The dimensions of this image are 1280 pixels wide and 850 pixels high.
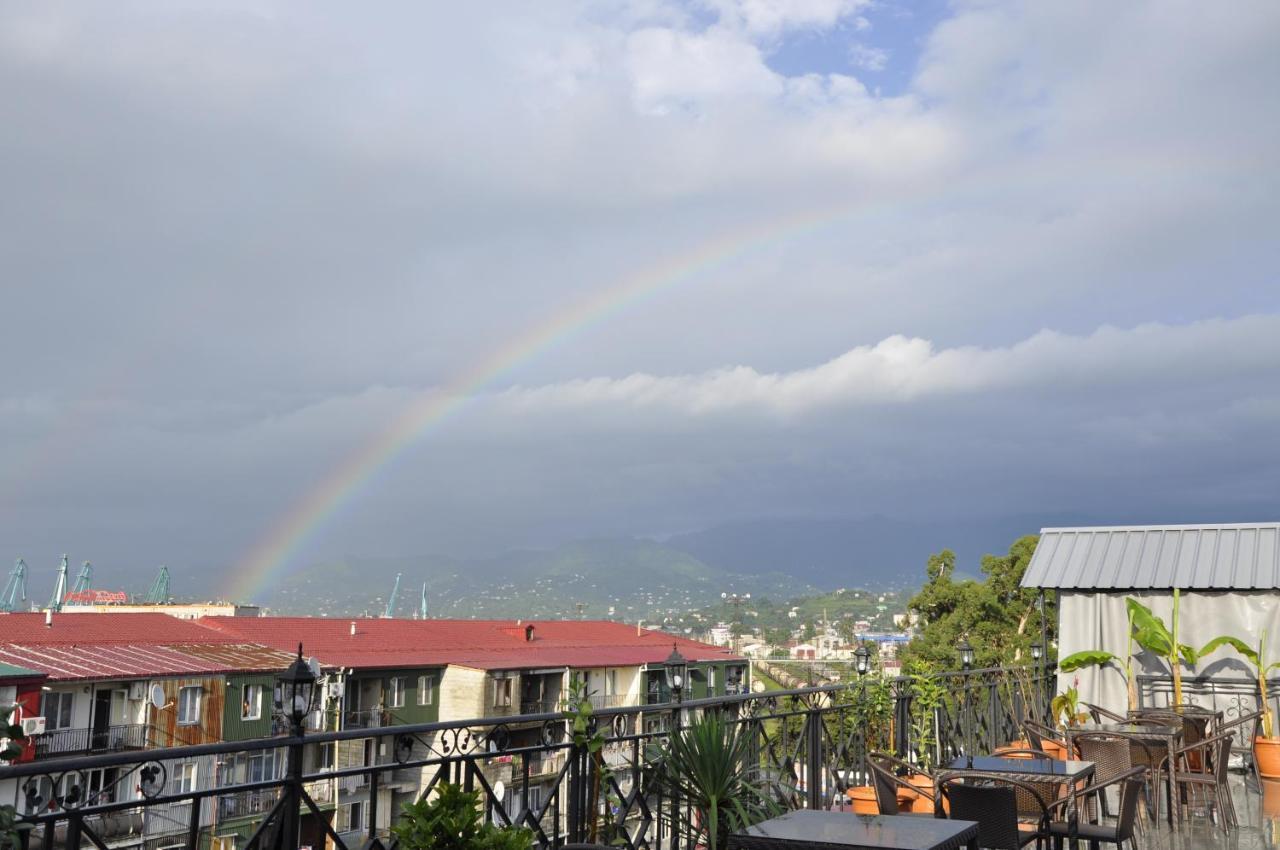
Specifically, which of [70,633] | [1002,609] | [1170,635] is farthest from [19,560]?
[1170,635]

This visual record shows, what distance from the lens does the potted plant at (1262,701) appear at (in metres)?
9.29

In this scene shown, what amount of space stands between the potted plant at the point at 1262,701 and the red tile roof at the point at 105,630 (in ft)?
124

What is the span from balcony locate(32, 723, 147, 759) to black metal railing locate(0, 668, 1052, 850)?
3003cm

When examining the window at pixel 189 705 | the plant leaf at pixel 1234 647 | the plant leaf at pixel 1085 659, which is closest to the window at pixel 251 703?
the window at pixel 189 705

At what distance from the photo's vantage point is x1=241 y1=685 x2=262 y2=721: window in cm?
3728

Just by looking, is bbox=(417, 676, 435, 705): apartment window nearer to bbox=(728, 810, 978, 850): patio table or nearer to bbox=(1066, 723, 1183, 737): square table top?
bbox=(1066, 723, 1183, 737): square table top

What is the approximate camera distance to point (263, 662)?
1539 inches

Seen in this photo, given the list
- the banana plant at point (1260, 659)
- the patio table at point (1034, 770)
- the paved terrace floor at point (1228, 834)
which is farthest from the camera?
the banana plant at point (1260, 659)

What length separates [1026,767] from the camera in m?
6.25

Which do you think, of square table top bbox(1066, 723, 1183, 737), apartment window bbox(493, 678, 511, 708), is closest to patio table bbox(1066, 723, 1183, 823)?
square table top bbox(1066, 723, 1183, 737)

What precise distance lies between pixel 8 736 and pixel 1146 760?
7907 millimetres

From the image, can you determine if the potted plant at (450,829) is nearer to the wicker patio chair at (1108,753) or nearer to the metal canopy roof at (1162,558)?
the wicker patio chair at (1108,753)

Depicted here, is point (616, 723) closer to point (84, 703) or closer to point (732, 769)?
point (732, 769)

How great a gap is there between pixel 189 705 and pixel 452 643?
16629mm
